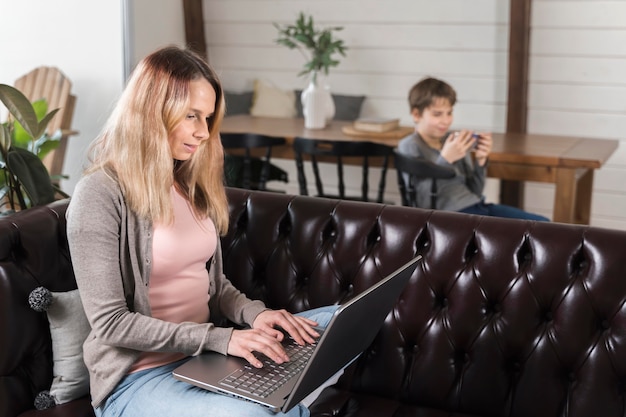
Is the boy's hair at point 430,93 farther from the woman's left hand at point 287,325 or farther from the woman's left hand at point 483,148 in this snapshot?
the woman's left hand at point 287,325

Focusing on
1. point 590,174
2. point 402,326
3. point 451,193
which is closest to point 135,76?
point 402,326

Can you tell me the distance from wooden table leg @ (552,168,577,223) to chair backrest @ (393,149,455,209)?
0.45m

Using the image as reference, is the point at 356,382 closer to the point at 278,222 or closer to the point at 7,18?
the point at 278,222

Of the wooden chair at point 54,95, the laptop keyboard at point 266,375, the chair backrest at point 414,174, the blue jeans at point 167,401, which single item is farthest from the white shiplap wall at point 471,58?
the blue jeans at point 167,401

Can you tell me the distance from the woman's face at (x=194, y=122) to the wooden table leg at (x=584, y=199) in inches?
86.1

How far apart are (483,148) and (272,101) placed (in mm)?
1078

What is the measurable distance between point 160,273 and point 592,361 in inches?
41.0

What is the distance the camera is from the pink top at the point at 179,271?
1.88m

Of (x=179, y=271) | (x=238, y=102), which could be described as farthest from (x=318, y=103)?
(x=179, y=271)

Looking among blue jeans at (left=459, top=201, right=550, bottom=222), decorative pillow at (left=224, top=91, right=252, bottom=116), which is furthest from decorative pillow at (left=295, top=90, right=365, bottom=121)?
blue jeans at (left=459, top=201, right=550, bottom=222)

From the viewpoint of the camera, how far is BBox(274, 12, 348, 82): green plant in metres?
3.90

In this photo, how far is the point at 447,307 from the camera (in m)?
2.13

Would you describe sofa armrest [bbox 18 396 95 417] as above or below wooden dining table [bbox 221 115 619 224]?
below

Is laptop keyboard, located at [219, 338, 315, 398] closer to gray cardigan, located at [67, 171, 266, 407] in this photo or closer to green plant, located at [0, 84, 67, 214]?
gray cardigan, located at [67, 171, 266, 407]
